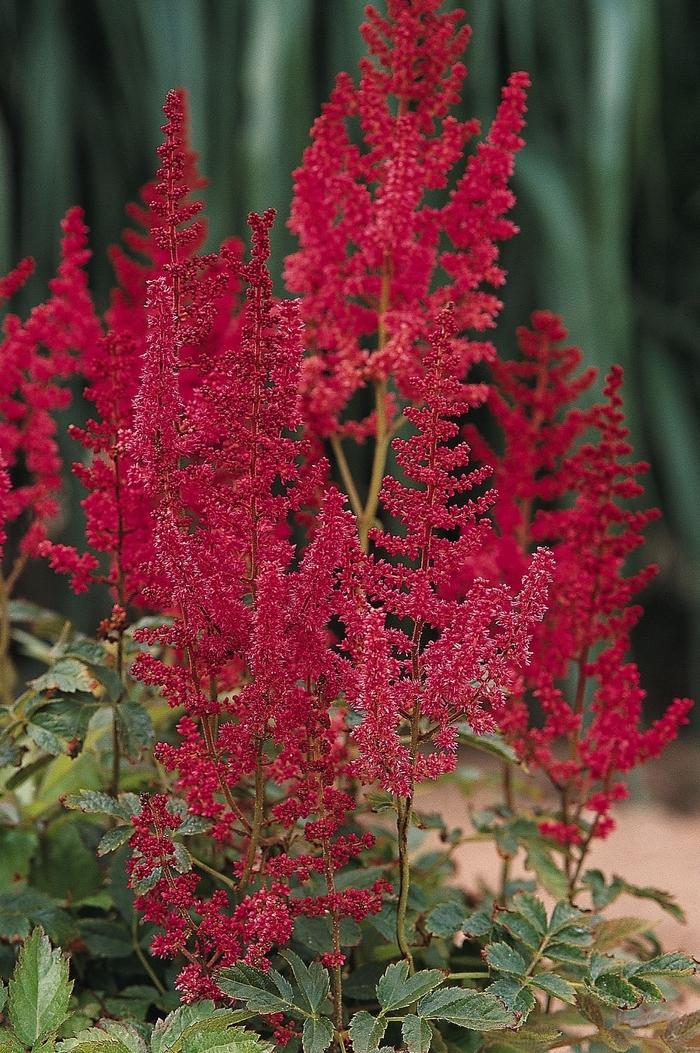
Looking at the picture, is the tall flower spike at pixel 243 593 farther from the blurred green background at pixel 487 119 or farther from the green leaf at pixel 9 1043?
the blurred green background at pixel 487 119

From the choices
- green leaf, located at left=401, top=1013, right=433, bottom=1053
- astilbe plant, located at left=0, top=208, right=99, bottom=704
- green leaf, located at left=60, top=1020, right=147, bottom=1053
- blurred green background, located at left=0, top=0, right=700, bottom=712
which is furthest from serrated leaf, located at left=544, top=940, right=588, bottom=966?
blurred green background, located at left=0, top=0, right=700, bottom=712

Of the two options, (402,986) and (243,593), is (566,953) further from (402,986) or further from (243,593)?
(243,593)

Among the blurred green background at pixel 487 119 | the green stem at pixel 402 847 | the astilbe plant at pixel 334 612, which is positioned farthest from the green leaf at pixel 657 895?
the blurred green background at pixel 487 119

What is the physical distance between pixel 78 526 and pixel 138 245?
1.30 meters

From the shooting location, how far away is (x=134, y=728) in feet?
2.54

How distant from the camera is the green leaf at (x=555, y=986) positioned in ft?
2.05

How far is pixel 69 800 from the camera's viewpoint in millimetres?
676

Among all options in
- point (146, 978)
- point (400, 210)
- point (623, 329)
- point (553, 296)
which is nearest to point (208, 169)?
point (553, 296)

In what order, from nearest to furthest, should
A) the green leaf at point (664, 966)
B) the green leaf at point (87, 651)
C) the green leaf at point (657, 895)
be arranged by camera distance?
1. the green leaf at point (664, 966)
2. the green leaf at point (87, 651)
3. the green leaf at point (657, 895)

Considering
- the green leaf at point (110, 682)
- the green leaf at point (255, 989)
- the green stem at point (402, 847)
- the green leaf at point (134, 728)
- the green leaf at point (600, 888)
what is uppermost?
the green leaf at point (110, 682)

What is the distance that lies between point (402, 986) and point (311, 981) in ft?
0.16

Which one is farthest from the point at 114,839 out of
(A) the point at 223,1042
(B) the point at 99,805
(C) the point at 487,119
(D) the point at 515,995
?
(C) the point at 487,119

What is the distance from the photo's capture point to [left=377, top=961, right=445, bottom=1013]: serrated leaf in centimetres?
61

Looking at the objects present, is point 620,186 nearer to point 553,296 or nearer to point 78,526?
point 553,296
